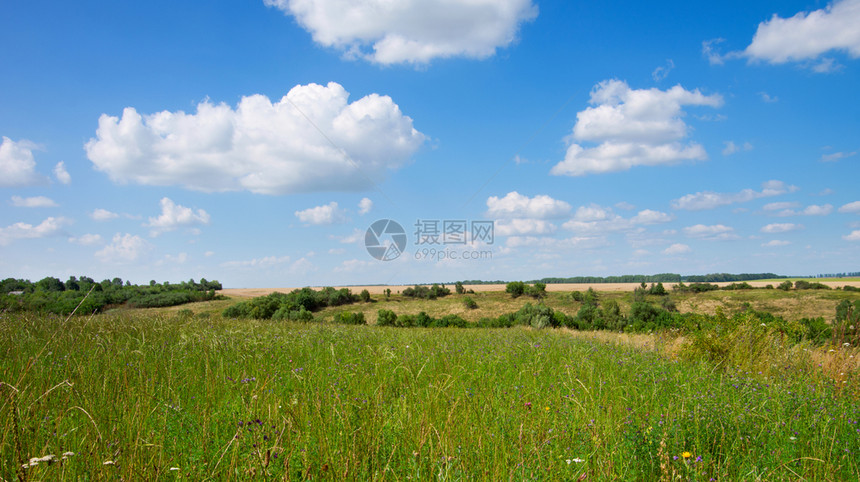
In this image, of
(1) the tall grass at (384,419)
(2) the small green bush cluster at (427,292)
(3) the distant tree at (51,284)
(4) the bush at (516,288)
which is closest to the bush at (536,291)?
(4) the bush at (516,288)

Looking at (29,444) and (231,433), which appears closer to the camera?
(29,444)

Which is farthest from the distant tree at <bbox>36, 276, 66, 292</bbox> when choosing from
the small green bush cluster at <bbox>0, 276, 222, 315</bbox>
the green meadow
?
the green meadow

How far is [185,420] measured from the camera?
3197mm

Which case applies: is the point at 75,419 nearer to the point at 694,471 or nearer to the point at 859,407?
the point at 694,471

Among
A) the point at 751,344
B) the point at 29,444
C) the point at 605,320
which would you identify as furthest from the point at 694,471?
the point at 605,320

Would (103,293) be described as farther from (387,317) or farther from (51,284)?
(387,317)

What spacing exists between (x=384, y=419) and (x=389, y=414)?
0.79 ft

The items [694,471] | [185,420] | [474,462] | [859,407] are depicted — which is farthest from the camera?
[859,407]

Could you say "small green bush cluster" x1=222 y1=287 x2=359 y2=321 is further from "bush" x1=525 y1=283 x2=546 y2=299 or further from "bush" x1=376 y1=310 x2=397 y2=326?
"bush" x1=525 y1=283 x2=546 y2=299

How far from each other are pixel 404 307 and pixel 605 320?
83.1 ft

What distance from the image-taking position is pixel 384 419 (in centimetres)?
327

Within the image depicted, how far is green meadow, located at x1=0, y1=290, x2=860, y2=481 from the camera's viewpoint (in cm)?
249

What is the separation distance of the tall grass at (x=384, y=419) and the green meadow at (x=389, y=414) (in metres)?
0.02

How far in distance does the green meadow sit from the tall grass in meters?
0.02
